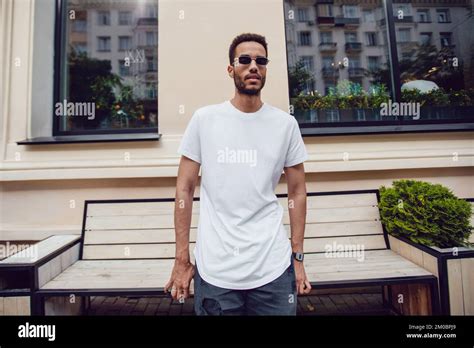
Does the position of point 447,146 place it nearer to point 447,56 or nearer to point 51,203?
point 447,56

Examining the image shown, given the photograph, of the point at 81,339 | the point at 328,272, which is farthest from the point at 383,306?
the point at 81,339

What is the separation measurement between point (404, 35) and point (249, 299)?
4.33 meters

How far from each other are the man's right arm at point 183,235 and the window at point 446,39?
4.43 metres

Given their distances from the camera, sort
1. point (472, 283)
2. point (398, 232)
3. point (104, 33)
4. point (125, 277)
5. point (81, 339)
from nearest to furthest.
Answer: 1. point (81, 339)
2. point (472, 283)
3. point (125, 277)
4. point (398, 232)
5. point (104, 33)

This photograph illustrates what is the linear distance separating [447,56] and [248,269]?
178 inches

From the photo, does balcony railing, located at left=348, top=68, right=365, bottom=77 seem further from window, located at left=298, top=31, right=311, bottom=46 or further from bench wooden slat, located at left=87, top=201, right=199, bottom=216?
bench wooden slat, located at left=87, top=201, right=199, bottom=216

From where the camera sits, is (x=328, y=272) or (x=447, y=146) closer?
(x=328, y=272)

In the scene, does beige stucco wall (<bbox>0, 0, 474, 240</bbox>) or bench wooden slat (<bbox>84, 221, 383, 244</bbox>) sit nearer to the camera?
bench wooden slat (<bbox>84, 221, 383, 244</bbox>)

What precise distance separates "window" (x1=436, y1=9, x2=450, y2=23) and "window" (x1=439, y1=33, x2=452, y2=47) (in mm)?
207

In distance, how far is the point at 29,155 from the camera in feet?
11.8

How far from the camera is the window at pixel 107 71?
3938mm

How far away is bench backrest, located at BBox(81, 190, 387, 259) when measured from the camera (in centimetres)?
306
